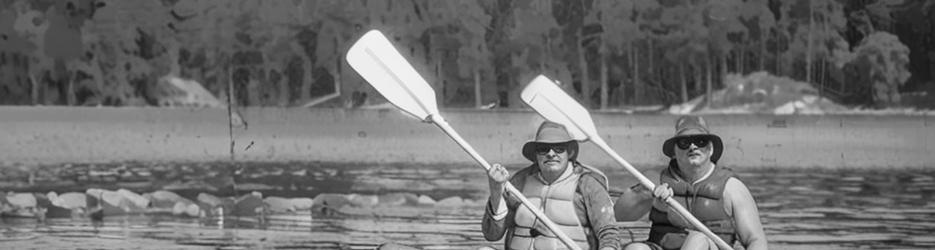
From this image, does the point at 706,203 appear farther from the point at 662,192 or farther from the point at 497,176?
the point at 497,176

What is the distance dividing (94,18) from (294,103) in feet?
6.60

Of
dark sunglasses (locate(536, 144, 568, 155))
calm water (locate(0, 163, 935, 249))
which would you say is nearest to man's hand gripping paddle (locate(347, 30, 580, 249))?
dark sunglasses (locate(536, 144, 568, 155))

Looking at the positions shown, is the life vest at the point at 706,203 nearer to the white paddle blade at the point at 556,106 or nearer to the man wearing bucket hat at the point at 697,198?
the man wearing bucket hat at the point at 697,198

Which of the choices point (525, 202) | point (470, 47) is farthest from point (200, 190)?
point (525, 202)

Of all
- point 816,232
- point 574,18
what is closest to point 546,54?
point 574,18

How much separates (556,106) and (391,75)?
1.66ft

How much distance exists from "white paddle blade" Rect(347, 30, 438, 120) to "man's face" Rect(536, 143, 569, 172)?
39 centimetres

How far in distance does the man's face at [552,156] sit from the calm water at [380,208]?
15.8ft

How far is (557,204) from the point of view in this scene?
21.7 feet

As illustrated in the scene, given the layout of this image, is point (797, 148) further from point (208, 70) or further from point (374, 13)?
point (208, 70)

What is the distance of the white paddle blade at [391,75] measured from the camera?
682 cm

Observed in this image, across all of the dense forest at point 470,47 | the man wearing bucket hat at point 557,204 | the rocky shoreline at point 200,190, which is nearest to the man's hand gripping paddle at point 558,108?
the man wearing bucket hat at point 557,204

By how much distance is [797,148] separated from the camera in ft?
58.9

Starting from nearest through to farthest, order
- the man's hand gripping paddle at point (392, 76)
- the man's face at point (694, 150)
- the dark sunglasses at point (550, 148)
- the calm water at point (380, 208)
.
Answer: the man's face at point (694, 150) < the dark sunglasses at point (550, 148) < the man's hand gripping paddle at point (392, 76) < the calm water at point (380, 208)
